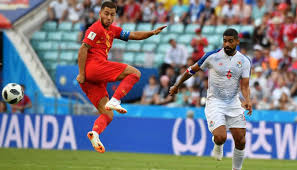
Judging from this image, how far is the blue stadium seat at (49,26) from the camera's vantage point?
25.1 m

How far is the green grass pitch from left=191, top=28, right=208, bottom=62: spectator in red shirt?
4938 mm

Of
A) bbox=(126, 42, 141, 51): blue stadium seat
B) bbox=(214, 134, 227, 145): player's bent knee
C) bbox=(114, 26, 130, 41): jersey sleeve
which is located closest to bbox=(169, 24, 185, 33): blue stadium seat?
bbox=(126, 42, 141, 51): blue stadium seat

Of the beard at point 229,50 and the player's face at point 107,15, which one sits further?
the beard at point 229,50

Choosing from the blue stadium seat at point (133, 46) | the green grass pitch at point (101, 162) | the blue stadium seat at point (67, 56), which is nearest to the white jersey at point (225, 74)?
the green grass pitch at point (101, 162)

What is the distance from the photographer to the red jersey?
1066 centimetres

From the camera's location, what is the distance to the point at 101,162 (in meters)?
14.2

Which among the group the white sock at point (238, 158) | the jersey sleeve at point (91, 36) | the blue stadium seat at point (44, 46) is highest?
the jersey sleeve at point (91, 36)

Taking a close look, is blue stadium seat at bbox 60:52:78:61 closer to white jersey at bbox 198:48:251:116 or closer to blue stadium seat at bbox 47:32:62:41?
blue stadium seat at bbox 47:32:62:41

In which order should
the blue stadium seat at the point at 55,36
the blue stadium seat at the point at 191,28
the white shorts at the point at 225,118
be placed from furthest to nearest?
the blue stadium seat at the point at 55,36, the blue stadium seat at the point at 191,28, the white shorts at the point at 225,118

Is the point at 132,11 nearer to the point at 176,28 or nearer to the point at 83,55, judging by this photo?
the point at 176,28

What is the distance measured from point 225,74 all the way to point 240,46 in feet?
32.9

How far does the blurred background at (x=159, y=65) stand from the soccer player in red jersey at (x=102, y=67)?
23.0 ft

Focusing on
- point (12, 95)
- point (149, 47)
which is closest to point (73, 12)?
point (149, 47)

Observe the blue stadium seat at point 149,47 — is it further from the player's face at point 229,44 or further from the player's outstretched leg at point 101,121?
the player's face at point 229,44
